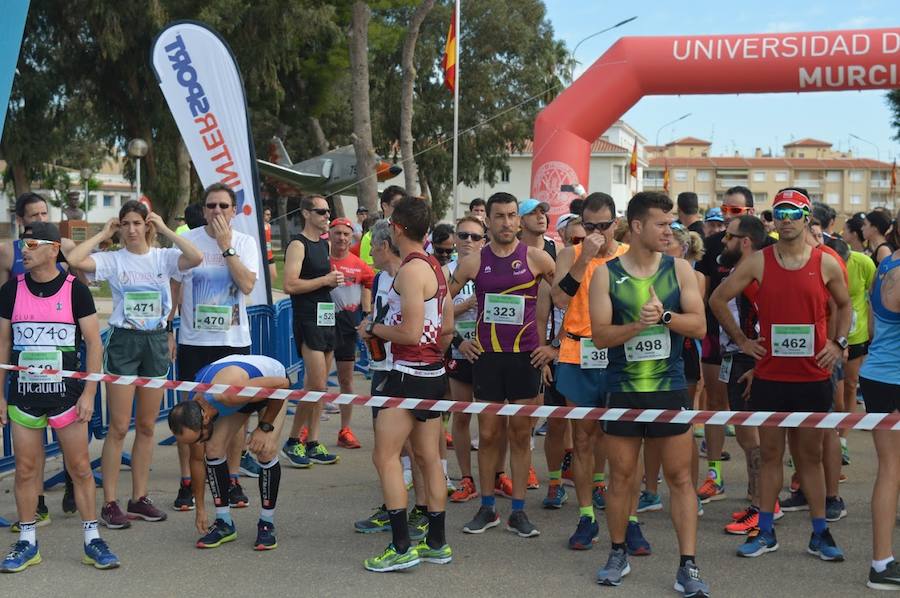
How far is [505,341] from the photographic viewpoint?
19.8ft

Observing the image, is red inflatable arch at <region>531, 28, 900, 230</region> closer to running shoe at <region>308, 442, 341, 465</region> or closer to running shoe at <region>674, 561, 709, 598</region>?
running shoe at <region>308, 442, 341, 465</region>

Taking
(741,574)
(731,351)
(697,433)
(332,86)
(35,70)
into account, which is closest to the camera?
(741,574)

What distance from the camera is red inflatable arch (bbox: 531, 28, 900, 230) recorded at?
44.9 feet

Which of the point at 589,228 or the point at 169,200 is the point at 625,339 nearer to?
the point at 589,228

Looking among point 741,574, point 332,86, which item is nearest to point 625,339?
point 741,574

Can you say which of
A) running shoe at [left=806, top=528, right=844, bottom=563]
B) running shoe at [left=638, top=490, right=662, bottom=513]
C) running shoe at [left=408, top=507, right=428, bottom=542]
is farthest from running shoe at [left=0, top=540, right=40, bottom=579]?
running shoe at [left=806, top=528, right=844, bottom=563]

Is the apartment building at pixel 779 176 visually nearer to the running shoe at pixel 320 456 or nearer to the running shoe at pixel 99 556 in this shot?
the running shoe at pixel 320 456

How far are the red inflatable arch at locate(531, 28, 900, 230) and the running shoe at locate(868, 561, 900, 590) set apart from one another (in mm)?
10345

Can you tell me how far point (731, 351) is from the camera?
21.7 feet

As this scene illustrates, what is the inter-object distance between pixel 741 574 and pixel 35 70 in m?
30.2

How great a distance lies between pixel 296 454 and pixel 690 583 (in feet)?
12.4

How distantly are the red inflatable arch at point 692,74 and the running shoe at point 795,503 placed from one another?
8.91 meters

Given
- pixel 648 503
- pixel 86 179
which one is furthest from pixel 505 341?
pixel 86 179

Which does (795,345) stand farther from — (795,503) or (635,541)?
(795,503)
